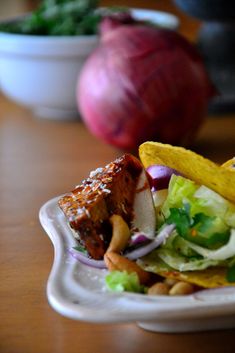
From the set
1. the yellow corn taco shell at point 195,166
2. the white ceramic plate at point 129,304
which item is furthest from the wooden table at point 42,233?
the yellow corn taco shell at point 195,166

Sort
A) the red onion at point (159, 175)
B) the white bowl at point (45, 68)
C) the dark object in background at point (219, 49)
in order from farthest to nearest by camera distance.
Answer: the dark object in background at point (219, 49), the white bowl at point (45, 68), the red onion at point (159, 175)

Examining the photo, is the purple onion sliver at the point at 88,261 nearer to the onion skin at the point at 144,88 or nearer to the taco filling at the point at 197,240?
the taco filling at the point at 197,240

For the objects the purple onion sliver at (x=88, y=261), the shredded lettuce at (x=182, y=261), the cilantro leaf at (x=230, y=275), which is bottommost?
the shredded lettuce at (x=182, y=261)

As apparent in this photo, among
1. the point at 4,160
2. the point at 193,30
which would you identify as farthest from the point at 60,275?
the point at 193,30

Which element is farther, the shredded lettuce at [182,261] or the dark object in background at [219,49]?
the dark object in background at [219,49]

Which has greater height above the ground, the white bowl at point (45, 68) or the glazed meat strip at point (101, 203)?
the glazed meat strip at point (101, 203)

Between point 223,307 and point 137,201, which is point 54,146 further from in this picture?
point 223,307

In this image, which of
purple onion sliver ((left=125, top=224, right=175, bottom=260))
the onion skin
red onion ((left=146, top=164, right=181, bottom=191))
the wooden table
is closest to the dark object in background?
the wooden table

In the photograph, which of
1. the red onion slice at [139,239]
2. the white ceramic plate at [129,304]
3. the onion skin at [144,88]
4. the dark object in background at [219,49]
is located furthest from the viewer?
the dark object in background at [219,49]
